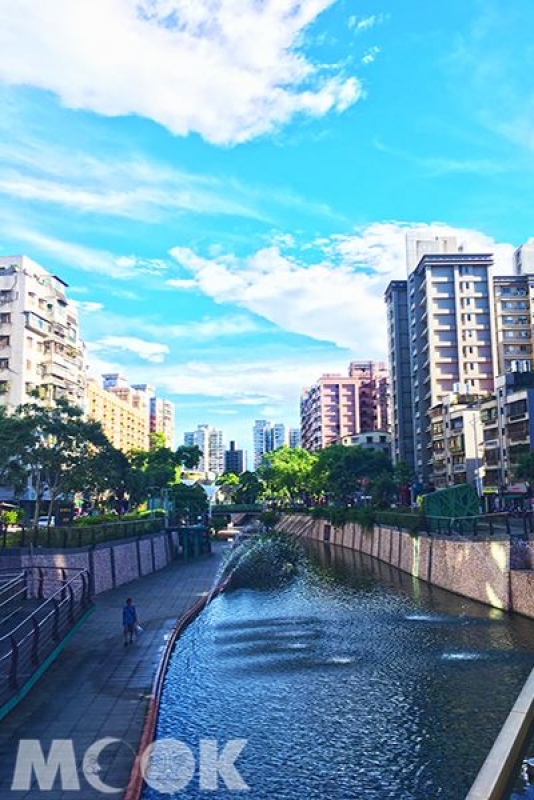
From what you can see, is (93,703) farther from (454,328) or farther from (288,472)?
(288,472)

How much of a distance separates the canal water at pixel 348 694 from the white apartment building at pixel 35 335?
57705 millimetres

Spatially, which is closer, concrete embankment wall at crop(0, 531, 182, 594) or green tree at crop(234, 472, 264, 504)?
concrete embankment wall at crop(0, 531, 182, 594)

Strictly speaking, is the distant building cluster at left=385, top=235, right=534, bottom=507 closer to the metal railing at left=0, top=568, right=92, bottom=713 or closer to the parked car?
the parked car

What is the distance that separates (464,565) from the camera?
44.3m

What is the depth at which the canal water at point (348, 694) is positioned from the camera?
1705cm

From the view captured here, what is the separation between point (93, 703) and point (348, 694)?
8.98 meters

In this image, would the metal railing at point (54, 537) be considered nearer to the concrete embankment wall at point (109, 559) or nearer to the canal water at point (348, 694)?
the concrete embankment wall at point (109, 559)

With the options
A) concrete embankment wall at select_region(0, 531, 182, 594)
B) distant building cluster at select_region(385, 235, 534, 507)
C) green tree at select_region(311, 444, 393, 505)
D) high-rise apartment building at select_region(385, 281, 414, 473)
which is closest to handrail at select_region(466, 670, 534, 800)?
concrete embankment wall at select_region(0, 531, 182, 594)

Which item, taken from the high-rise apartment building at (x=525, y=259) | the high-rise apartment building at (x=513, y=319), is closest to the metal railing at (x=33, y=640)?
the high-rise apartment building at (x=513, y=319)

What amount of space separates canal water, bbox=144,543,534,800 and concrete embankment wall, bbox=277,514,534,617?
4.58 feet

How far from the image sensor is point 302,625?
3672cm

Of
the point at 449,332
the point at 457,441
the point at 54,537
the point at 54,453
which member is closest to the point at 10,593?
the point at 54,537

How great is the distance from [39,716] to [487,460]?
7760 centimetres

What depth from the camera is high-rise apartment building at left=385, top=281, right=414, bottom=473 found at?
404 ft
